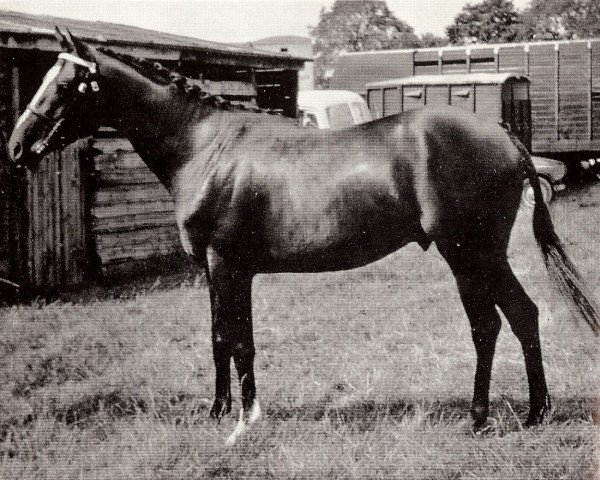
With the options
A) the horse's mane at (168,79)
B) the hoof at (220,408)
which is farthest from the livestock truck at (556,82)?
the hoof at (220,408)

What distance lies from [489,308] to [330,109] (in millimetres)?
11467

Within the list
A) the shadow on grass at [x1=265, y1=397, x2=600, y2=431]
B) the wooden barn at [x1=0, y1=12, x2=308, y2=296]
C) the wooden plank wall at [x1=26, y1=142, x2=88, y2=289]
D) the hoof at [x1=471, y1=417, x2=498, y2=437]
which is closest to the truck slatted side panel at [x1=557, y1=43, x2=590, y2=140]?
the wooden barn at [x1=0, y1=12, x2=308, y2=296]

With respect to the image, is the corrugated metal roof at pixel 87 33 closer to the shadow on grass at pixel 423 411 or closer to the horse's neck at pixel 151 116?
the horse's neck at pixel 151 116

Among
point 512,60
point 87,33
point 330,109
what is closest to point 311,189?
point 87,33

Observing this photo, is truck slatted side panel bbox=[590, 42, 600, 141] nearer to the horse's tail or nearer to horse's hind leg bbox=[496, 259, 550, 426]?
the horse's tail

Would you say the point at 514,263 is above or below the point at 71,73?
below

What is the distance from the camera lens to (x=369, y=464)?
9.57 ft

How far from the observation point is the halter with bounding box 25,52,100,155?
3170 mm

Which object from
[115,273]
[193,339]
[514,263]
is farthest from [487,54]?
[193,339]

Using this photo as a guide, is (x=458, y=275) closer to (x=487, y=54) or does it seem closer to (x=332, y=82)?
(x=487, y=54)

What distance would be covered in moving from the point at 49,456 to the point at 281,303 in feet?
9.16

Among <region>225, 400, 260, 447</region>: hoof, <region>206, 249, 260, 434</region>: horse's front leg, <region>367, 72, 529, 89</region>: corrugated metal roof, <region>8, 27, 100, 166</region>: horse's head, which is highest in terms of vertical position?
<region>367, 72, 529, 89</region>: corrugated metal roof

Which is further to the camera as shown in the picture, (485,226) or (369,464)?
(485,226)

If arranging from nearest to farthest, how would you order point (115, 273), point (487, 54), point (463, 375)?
Answer: point (463, 375), point (115, 273), point (487, 54)
